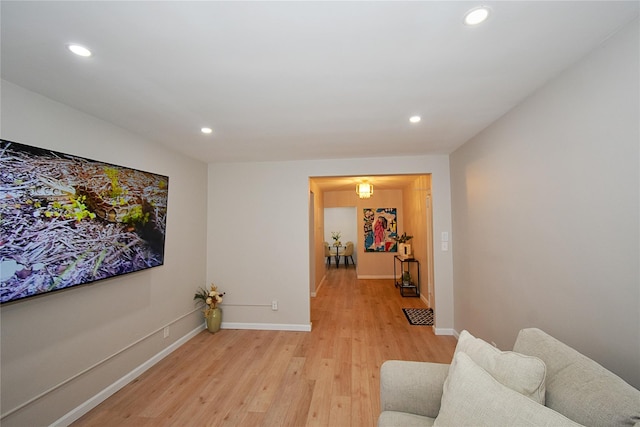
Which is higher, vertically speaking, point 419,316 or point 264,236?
point 264,236

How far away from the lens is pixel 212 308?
362cm

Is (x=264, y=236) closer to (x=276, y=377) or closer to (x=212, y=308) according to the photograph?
(x=212, y=308)

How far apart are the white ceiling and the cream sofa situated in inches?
59.5

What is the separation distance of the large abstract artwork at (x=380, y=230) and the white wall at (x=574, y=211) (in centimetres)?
468

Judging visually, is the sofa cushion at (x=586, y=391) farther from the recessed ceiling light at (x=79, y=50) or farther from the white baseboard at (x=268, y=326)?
the white baseboard at (x=268, y=326)

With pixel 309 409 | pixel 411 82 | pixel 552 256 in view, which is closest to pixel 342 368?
pixel 309 409

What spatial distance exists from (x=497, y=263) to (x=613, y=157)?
1.35 metres

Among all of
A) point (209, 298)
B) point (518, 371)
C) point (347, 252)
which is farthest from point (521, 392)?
point (347, 252)

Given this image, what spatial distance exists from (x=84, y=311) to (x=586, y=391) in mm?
3132

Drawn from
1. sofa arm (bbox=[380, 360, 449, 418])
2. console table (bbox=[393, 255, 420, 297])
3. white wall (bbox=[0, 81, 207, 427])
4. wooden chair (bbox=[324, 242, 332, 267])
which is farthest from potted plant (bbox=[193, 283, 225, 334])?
wooden chair (bbox=[324, 242, 332, 267])

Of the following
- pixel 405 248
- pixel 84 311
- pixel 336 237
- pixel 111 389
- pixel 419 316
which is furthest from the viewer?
pixel 336 237

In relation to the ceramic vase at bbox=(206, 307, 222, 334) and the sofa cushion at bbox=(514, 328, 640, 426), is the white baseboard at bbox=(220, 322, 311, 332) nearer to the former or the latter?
the ceramic vase at bbox=(206, 307, 222, 334)

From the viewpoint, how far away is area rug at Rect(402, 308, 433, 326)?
3907 millimetres

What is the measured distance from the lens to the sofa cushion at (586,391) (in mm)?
896
